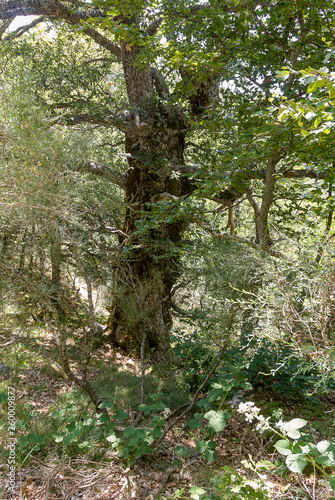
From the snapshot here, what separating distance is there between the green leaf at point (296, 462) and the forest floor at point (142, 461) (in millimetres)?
195

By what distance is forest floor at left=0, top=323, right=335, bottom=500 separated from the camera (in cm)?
199

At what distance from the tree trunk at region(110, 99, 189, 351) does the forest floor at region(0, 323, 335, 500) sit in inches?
58.3

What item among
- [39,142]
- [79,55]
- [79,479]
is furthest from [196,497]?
[79,55]

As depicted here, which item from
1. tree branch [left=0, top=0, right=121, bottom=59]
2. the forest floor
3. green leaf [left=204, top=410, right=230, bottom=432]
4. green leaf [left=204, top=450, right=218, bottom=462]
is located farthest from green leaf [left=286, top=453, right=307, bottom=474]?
tree branch [left=0, top=0, right=121, bottom=59]

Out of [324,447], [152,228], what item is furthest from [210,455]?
[152,228]

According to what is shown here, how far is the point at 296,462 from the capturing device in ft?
4.69

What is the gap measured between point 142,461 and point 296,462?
1.79 meters

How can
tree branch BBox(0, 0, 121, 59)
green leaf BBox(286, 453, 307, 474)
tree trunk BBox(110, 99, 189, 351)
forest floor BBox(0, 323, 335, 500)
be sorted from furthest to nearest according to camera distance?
1. tree trunk BBox(110, 99, 189, 351)
2. tree branch BBox(0, 0, 121, 59)
3. forest floor BBox(0, 323, 335, 500)
4. green leaf BBox(286, 453, 307, 474)

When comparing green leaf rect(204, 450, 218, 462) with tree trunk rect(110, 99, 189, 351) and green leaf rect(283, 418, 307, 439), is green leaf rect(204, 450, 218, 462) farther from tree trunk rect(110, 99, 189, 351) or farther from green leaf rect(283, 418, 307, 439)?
tree trunk rect(110, 99, 189, 351)

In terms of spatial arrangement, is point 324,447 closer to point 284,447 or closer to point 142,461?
point 284,447

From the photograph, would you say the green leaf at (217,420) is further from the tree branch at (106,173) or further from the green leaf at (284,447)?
the tree branch at (106,173)

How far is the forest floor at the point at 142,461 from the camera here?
6.52ft

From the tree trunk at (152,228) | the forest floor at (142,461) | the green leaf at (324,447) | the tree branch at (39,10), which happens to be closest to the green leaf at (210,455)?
the forest floor at (142,461)

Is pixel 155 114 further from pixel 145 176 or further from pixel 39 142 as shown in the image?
pixel 39 142
